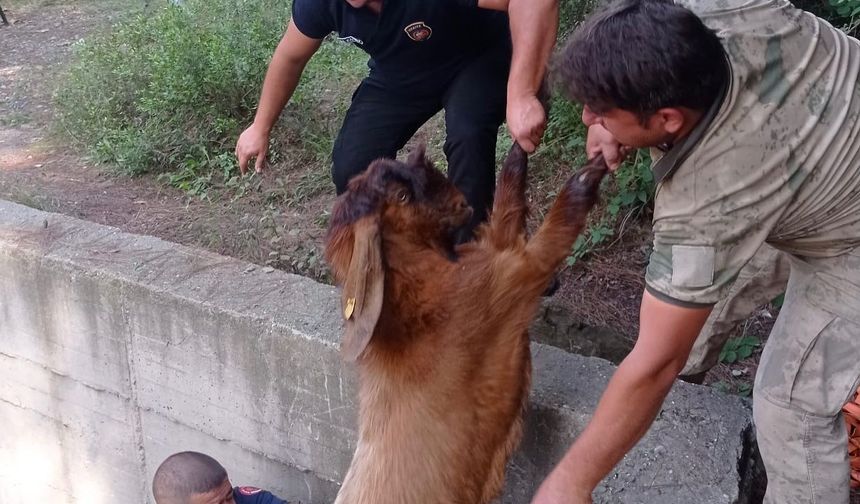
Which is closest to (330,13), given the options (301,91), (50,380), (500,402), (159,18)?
(500,402)

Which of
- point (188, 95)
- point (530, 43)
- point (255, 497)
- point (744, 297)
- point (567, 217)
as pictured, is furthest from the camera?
point (188, 95)

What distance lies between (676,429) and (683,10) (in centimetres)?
140

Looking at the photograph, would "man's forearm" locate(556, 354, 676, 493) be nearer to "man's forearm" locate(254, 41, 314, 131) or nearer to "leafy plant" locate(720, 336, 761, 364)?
"leafy plant" locate(720, 336, 761, 364)

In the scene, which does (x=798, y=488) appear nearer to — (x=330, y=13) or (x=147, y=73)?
(x=330, y=13)

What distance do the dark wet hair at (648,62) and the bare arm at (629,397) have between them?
0.54 meters

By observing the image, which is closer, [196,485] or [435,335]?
[435,335]

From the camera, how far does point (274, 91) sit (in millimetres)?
4031

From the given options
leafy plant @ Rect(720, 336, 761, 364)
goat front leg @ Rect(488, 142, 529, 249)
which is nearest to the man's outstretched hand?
goat front leg @ Rect(488, 142, 529, 249)

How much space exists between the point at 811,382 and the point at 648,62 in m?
1.14

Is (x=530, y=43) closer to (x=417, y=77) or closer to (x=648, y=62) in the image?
(x=417, y=77)

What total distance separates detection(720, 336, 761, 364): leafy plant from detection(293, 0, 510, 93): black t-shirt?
6.23 ft

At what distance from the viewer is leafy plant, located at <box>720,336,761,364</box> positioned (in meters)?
4.32

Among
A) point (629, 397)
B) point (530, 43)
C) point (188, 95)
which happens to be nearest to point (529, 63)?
point (530, 43)

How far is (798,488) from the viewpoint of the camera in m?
2.72
